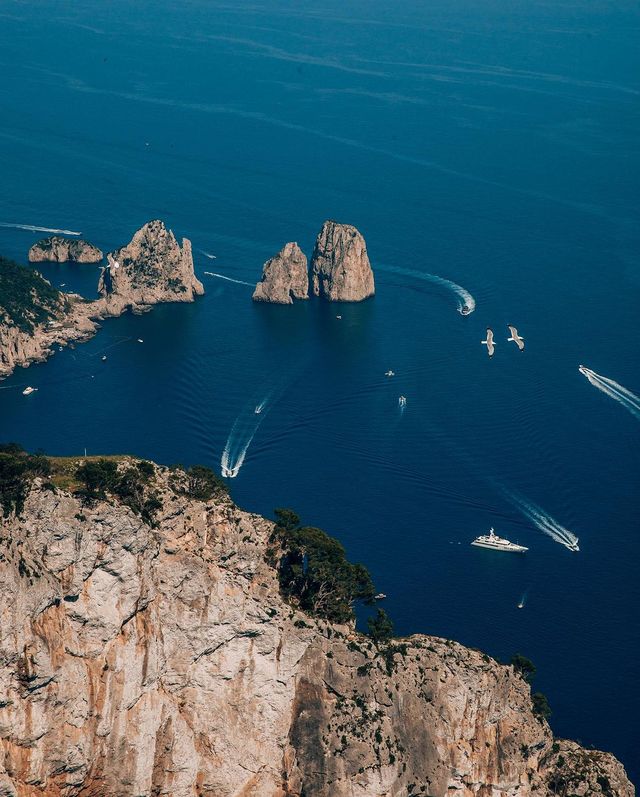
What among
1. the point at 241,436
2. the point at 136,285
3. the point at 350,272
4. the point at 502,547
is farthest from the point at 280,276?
the point at 502,547

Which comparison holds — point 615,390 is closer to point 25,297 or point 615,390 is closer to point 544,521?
point 544,521

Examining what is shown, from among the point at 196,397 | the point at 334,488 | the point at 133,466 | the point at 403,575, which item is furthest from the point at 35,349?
the point at 133,466

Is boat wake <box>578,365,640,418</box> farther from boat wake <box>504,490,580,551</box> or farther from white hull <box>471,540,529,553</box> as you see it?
white hull <box>471,540,529,553</box>

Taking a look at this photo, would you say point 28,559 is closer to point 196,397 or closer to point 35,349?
point 196,397

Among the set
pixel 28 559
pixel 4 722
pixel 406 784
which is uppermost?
pixel 28 559

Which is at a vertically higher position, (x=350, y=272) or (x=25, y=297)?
(x=350, y=272)

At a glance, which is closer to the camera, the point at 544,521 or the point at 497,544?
the point at 497,544

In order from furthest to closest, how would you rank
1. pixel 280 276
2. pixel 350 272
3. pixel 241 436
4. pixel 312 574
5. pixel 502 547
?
pixel 350 272 → pixel 280 276 → pixel 241 436 → pixel 502 547 → pixel 312 574
